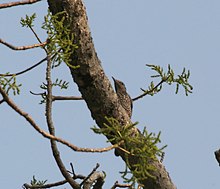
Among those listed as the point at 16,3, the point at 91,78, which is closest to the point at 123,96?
the point at 91,78

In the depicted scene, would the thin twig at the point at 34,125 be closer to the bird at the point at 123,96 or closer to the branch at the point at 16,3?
the branch at the point at 16,3

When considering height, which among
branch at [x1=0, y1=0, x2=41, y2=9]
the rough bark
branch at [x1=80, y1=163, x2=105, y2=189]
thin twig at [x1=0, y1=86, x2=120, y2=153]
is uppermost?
the rough bark

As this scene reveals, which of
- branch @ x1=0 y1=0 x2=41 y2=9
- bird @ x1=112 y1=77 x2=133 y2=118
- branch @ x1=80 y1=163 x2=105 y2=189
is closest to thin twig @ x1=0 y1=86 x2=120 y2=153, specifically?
branch @ x1=0 y1=0 x2=41 y2=9

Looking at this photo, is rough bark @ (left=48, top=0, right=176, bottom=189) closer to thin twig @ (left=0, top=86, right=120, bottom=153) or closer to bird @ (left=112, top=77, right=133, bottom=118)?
bird @ (left=112, top=77, right=133, bottom=118)

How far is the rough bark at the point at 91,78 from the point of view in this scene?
3180 mm

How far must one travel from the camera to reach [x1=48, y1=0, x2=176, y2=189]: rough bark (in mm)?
3180

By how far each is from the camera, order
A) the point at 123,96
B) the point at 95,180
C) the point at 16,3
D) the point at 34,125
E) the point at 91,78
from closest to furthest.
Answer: the point at 34,125 → the point at 16,3 → the point at 95,180 → the point at 91,78 → the point at 123,96

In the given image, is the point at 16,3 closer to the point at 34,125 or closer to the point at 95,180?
the point at 34,125

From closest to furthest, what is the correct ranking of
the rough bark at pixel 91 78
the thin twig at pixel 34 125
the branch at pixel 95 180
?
the thin twig at pixel 34 125
the branch at pixel 95 180
the rough bark at pixel 91 78

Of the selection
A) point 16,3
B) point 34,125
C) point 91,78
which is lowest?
point 34,125

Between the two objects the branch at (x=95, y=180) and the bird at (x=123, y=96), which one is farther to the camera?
the bird at (x=123, y=96)

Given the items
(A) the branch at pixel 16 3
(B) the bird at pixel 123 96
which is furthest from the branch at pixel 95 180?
(A) the branch at pixel 16 3

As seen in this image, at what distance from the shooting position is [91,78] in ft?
10.6

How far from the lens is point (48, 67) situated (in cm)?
312
